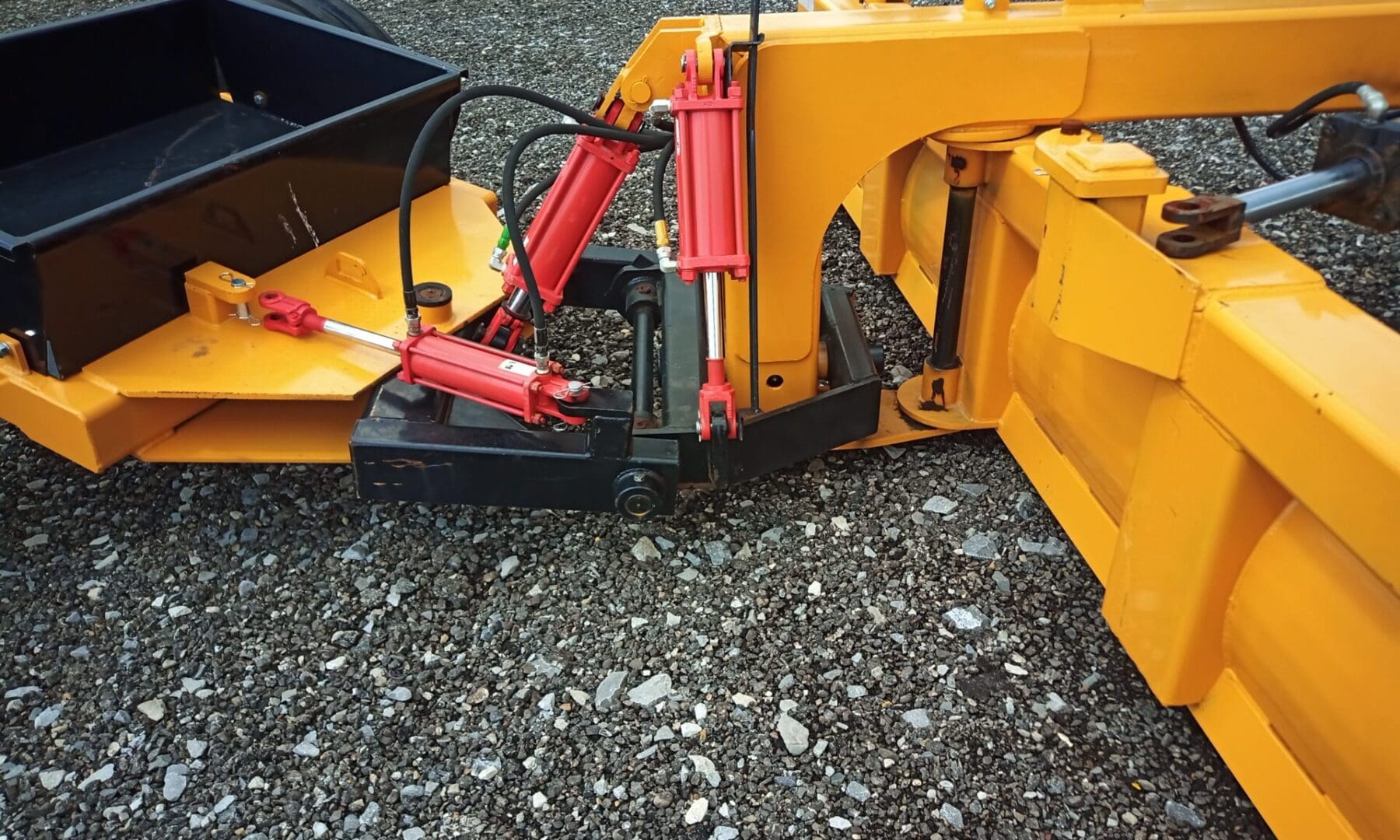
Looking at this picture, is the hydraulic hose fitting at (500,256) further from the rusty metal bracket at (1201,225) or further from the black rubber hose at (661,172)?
the rusty metal bracket at (1201,225)

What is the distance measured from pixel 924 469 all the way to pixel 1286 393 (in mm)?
1209

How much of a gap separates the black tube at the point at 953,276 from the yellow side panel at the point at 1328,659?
99 cm

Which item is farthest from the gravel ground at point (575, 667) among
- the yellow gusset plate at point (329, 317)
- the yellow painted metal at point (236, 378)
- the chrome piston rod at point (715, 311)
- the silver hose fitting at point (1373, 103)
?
the silver hose fitting at point (1373, 103)

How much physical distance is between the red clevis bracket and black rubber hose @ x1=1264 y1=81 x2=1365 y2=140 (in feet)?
4.90

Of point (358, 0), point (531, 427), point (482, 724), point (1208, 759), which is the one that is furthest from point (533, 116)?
point (1208, 759)

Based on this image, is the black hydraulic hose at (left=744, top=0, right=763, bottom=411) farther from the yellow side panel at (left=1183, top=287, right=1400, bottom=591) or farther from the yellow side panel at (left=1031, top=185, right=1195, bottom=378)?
the yellow side panel at (left=1183, top=287, right=1400, bottom=591)

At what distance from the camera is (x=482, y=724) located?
2.07m

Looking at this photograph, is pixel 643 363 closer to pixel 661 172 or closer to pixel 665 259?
pixel 665 259

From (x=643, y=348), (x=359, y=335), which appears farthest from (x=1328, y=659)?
(x=359, y=335)

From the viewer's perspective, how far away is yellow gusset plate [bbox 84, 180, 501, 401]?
232cm


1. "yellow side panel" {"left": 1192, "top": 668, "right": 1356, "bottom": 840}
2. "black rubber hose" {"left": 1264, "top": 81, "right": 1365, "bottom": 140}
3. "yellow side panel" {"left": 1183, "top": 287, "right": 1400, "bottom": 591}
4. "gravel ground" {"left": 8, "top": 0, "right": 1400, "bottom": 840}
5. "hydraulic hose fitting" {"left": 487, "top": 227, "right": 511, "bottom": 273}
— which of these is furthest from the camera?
"hydraulic hose fitting" {"left": 487, "top": 227, "right": 511, "bottom": 273}

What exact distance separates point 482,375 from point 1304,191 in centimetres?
150

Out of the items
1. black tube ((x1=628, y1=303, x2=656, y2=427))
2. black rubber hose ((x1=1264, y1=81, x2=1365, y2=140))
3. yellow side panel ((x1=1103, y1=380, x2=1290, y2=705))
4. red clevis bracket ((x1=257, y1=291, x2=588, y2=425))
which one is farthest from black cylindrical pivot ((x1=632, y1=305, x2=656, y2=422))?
black rubber hose ((x1=1264, y1=81, x2=1365, y2=140))

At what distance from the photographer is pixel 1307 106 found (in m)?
2.24
